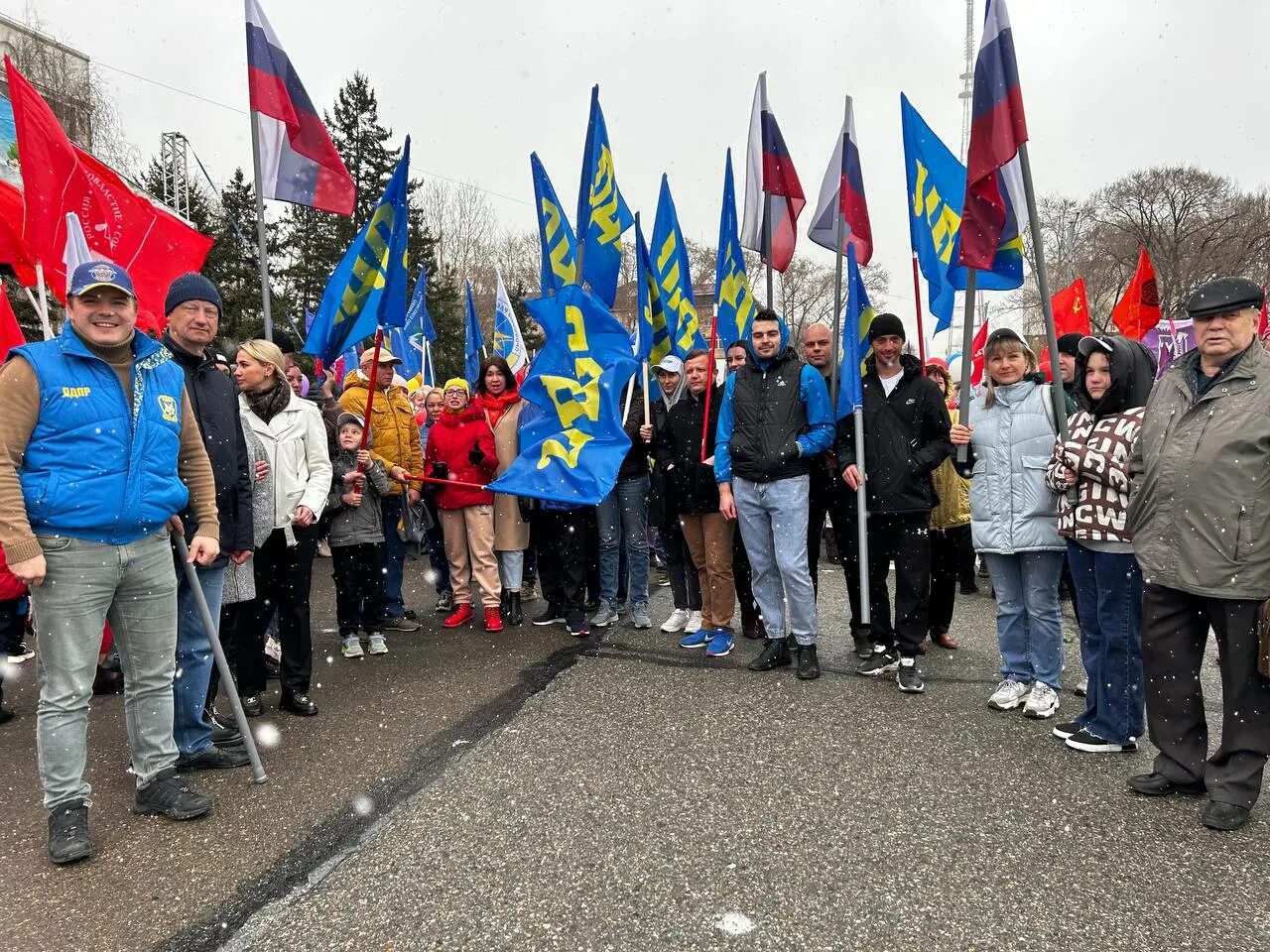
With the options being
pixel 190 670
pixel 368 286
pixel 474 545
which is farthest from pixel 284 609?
pixel 368 286

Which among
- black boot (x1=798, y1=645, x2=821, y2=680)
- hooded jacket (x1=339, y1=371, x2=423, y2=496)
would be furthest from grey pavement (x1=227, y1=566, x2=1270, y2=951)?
hooded jacket (x1=339, y1=371, x2=423, y2=496)

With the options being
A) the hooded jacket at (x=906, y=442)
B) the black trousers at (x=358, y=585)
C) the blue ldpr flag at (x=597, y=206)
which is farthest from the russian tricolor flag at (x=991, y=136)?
the black trousers at (x=358, y=585)

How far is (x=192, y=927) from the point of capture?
8.20 ft

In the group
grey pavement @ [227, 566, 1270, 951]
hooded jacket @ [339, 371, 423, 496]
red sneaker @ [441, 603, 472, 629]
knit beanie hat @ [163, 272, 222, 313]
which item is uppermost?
knit beanie hat @ [163, 272, 222, 313]

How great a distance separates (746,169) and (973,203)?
2.81 meters

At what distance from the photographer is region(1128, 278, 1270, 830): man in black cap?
3088 mm

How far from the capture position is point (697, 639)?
5.80 metres

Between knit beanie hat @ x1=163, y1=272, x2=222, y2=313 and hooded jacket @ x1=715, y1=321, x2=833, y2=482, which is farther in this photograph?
hooded jacket @ x1=715, y1=321, x2=833, y2=482

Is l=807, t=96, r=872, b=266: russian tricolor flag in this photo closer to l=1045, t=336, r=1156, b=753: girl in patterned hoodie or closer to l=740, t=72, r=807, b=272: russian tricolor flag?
l=740, t=72, r=807, b=272: russian tricolor flag

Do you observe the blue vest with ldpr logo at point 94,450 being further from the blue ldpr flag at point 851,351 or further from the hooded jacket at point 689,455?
the blue ldpr flag at point 851,351

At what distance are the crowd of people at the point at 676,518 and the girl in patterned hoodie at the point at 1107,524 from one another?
0.04 feet

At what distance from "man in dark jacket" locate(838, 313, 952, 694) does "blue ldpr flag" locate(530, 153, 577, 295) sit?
2.62m

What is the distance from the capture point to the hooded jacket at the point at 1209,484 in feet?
10.1

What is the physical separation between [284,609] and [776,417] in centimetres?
313
